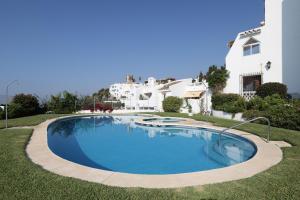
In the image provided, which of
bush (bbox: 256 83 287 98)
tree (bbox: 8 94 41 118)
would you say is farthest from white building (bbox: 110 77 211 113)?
tree (bbox: 8 94 41 118)

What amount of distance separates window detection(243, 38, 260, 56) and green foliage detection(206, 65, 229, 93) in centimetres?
376

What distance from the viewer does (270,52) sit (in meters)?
29.0

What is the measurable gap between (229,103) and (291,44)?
31.9 feet

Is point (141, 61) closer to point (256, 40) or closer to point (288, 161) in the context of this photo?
point (256, 40)

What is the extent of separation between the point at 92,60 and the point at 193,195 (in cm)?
5152

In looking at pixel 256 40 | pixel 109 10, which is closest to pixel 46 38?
pixel 109 10

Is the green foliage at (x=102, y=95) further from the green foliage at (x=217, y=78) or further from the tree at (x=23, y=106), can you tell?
the green foliage at (x=217, y=78)

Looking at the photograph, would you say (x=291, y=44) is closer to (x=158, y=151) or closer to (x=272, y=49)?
(x=272, y=49)

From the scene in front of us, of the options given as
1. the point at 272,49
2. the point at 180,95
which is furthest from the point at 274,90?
the point at 180,95

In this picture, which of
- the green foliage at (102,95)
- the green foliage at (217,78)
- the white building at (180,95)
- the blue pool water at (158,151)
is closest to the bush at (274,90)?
the green foliage at (217,78)

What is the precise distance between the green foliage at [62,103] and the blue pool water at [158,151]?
814 inches

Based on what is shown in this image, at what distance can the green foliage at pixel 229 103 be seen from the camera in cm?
2709

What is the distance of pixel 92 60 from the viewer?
5441cm

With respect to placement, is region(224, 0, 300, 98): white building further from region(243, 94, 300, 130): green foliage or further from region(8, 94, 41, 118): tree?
region(8, 94, 41, 118): tree
